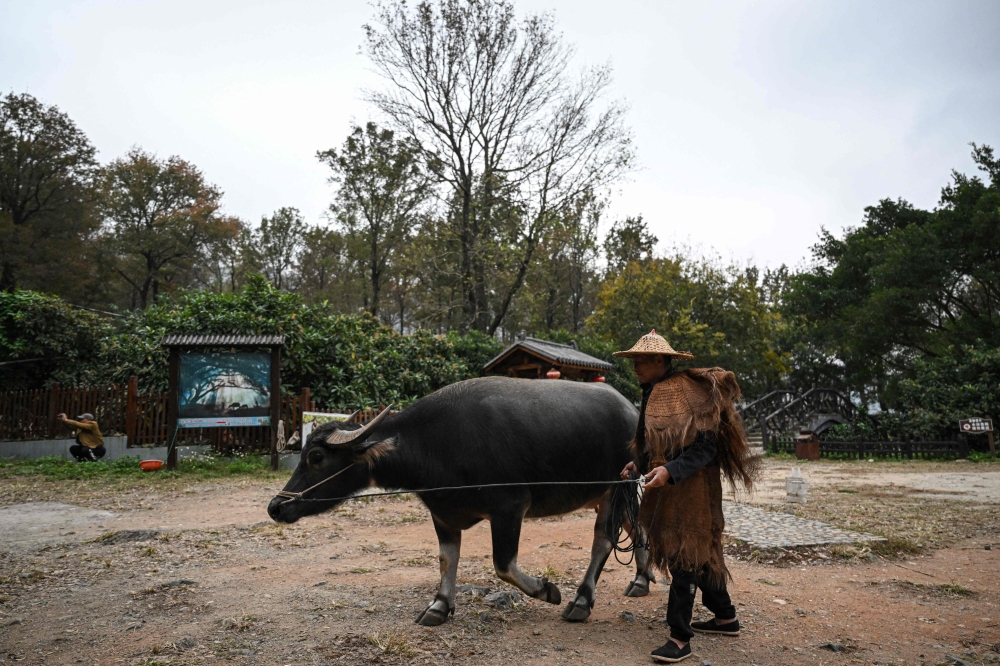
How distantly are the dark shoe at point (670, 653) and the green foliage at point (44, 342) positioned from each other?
639 inches

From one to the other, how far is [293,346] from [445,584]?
12036 millimetres

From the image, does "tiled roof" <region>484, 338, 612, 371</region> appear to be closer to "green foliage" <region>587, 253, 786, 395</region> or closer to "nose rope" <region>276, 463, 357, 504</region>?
"green foliage" <region>587, 253, 786, 395</region>

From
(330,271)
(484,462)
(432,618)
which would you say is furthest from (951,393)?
(330,271)

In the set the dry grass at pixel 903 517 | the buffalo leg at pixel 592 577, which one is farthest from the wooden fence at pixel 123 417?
the buffalo leg at pixel 592 577

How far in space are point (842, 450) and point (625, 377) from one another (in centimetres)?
863

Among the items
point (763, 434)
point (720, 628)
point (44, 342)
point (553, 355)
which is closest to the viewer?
point (720, 628)

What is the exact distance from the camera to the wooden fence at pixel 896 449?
17484 mm

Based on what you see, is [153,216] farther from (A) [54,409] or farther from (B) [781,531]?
(B) [781,531]

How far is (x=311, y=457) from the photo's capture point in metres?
4.70

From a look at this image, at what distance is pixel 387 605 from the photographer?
15.4 ft

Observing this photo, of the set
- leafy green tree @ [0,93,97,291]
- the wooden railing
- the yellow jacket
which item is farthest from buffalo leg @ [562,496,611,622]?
leafy green tree @ [0,93,97,291]

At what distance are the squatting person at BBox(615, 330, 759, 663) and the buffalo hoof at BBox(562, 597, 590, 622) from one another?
2.30ft

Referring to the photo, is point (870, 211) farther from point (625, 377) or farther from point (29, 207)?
point (29, 207)

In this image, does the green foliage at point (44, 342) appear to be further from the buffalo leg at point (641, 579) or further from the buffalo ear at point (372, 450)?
the buffalo leg at point (641, 579)
